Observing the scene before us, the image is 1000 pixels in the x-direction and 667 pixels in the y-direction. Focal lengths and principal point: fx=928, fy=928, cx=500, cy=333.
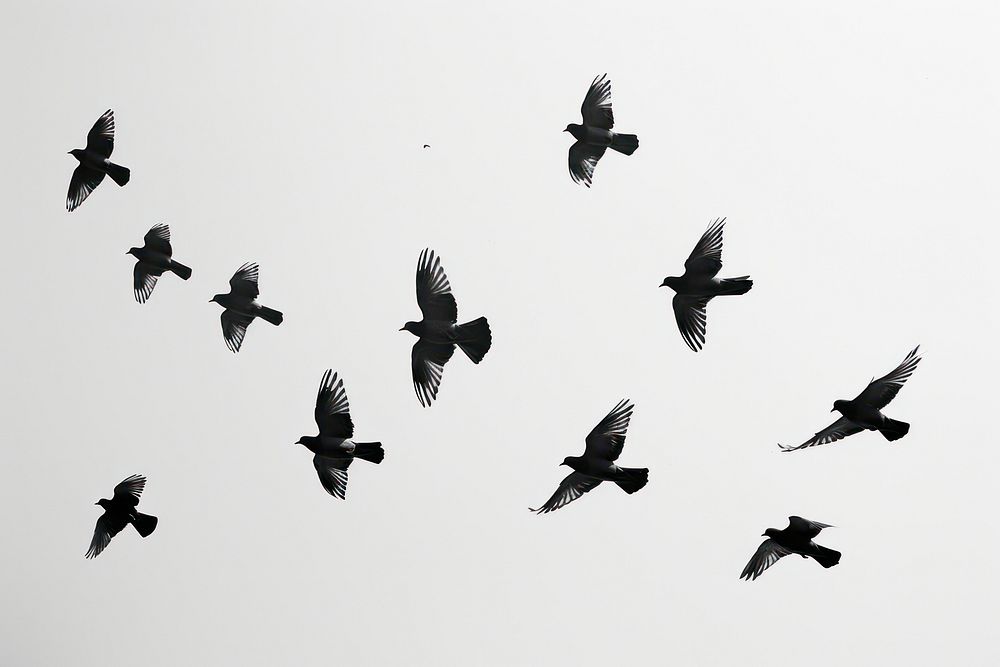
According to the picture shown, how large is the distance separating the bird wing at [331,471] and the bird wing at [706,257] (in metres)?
1.10

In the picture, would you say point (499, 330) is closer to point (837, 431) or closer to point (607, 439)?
point (607, 439)

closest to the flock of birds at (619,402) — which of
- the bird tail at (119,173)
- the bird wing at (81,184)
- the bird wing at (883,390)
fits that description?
the bird wing at (883,390)

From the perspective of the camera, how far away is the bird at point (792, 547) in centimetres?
241

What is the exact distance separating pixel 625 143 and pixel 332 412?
110 cm

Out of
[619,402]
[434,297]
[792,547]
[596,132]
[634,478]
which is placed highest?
[596,132]

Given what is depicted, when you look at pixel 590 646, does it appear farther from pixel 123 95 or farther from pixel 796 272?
pixel 123 95

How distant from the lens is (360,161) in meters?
2.92

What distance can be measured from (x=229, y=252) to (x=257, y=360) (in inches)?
14.0

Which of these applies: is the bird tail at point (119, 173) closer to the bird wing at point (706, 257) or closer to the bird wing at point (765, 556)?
the bird wing at point (706, 257)

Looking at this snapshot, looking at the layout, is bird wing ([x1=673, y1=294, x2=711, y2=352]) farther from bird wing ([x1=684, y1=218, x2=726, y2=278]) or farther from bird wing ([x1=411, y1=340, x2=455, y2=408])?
bird wing ([x1=411, y1=340, x2=455, y2=408])

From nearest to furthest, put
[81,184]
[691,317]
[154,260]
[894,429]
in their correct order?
[894,429], [691,317], [154,260], [81,184]

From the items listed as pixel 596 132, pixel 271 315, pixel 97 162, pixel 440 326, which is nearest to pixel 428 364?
pixel 440 326

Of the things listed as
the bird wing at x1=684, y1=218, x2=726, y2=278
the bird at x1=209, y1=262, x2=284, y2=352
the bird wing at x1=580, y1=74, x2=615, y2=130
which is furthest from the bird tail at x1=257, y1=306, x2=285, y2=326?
the bird wing at x1=684, y1=218, x2=726, y2=278

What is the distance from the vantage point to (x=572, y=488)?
8.36 ft
